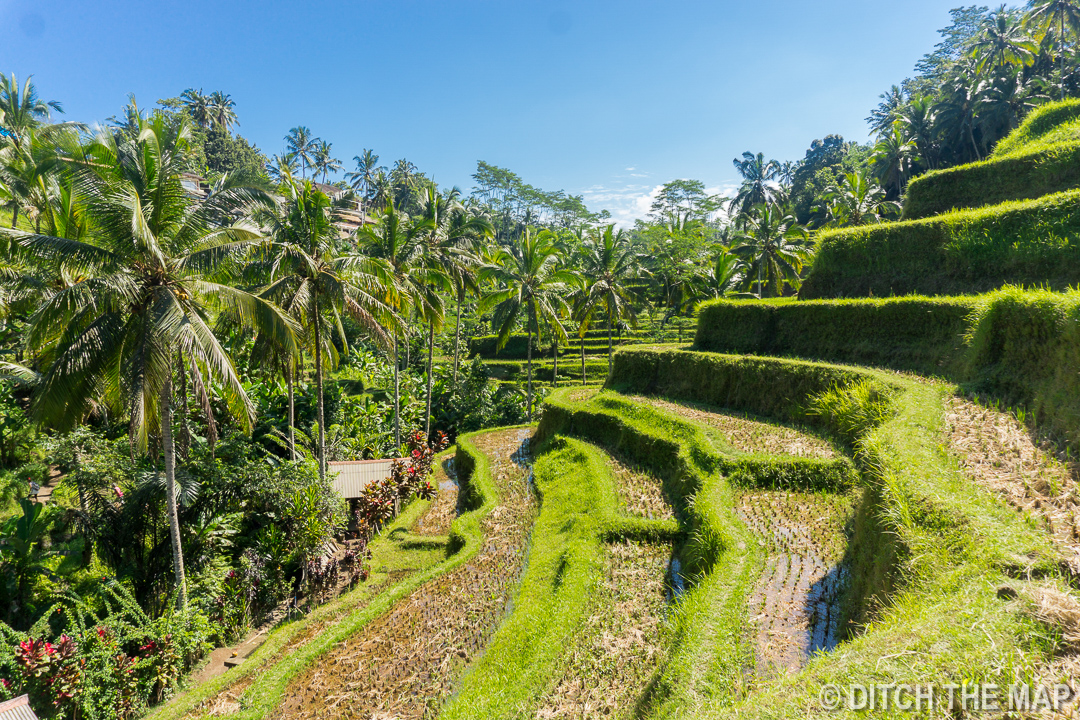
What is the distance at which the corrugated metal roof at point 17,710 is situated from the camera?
285 inches

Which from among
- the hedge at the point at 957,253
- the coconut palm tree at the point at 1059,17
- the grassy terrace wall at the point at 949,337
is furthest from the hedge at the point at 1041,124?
the coconut palm tree at the point at 1059,17

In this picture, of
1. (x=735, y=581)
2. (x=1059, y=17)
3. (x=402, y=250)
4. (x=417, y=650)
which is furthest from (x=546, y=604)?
(x=1059, y=17)

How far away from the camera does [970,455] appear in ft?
20.7

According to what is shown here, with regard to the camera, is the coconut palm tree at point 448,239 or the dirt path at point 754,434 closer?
the dirt path at point 754,434

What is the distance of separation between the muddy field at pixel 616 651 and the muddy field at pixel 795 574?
141 centimetres

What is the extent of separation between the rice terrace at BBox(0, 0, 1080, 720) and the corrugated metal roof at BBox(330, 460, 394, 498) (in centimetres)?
14

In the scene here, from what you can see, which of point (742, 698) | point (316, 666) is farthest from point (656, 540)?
point (316, 666)

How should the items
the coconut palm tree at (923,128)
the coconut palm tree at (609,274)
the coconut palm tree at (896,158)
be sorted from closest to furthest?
the coconut palm tree at (609,274), the coconut palm tree at (896,158), the coconut palm tree at (923,128)

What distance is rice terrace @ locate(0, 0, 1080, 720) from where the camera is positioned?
496 centimetres

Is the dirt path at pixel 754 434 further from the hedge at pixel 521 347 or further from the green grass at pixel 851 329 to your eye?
the hedge at pixel 521 347

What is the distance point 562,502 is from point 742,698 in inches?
308

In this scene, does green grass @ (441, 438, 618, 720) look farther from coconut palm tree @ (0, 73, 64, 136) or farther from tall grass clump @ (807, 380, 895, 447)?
coconut palm tree @ (0, 73, 64, 136)

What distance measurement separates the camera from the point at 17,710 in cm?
734

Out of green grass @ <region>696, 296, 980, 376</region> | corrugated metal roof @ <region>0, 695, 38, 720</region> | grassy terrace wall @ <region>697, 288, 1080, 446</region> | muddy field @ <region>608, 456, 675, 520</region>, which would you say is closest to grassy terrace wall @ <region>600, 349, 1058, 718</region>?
muddy field @ <region>608, 456, 675, 520</region>
